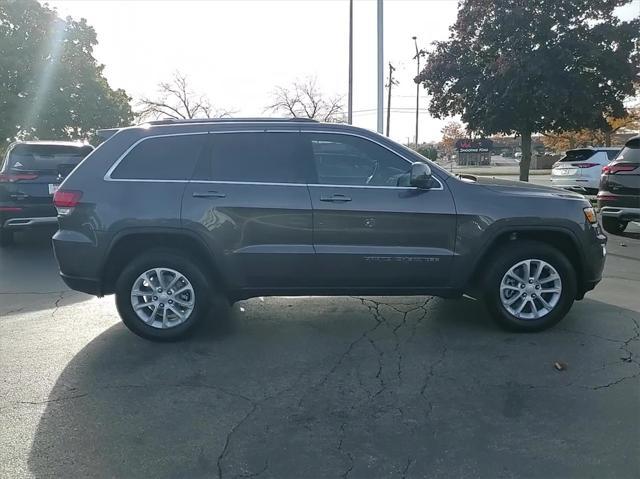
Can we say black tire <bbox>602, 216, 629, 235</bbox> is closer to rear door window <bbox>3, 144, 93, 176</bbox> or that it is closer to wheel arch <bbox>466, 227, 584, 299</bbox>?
wheel arch <bbox>466, 227, 584, 299</bbox>

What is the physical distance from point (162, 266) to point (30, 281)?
11.3ft

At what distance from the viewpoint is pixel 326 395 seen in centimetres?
363

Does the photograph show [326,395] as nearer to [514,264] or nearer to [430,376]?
[430,376]

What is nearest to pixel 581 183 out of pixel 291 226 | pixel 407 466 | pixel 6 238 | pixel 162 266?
pixel 291 226

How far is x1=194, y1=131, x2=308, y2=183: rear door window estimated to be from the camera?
4.53m

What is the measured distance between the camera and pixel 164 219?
442cm

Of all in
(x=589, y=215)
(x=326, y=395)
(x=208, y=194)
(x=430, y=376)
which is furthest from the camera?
(x=589, y=215)

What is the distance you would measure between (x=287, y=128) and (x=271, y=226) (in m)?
0.89

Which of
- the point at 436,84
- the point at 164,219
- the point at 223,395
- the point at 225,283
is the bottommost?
the point at 223,395

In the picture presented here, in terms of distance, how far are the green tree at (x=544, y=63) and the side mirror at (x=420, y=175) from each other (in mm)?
11977

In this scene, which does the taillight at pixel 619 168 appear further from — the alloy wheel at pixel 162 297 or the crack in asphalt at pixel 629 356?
the alloy wheel at pixel 162 297

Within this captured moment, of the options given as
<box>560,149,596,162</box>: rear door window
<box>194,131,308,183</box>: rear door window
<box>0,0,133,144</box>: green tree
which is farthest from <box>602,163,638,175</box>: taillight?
<box>0,0,133,144</box>: green tree

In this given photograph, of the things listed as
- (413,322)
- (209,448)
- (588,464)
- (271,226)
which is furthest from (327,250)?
(588,464)

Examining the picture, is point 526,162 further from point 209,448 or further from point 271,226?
point 209,448
